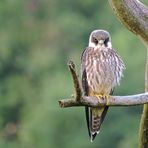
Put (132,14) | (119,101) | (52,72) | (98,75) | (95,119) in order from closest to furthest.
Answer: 1. (119,101)
2. (132,14)
3. (98,75)
4. (95,119)
5. (52,72)

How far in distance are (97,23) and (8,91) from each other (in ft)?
9.91

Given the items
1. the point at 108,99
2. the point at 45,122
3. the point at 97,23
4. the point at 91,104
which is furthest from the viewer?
the point at 97,23

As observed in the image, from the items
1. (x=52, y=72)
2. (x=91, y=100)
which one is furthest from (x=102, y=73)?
(x=52, y=72)

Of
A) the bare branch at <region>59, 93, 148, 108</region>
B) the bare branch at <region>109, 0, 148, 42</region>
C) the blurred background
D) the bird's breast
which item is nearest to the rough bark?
the bare branch at <region>109, 0, 148, 42</region>

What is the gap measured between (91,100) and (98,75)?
1.25m

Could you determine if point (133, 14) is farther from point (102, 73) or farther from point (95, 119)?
point (95, 119)

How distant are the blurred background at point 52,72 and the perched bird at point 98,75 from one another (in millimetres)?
9606

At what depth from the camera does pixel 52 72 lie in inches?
874

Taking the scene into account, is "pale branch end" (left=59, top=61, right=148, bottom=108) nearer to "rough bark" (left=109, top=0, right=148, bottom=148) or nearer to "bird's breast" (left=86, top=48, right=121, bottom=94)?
"rough bark" (left=109, top=0, right=148, bottom=148)

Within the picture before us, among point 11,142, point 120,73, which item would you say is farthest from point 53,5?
point 120,73

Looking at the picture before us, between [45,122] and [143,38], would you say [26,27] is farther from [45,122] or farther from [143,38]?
[143,38]

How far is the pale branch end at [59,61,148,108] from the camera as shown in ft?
21.6

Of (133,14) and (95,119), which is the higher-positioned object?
(133,14)

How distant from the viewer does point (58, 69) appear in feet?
72.3
